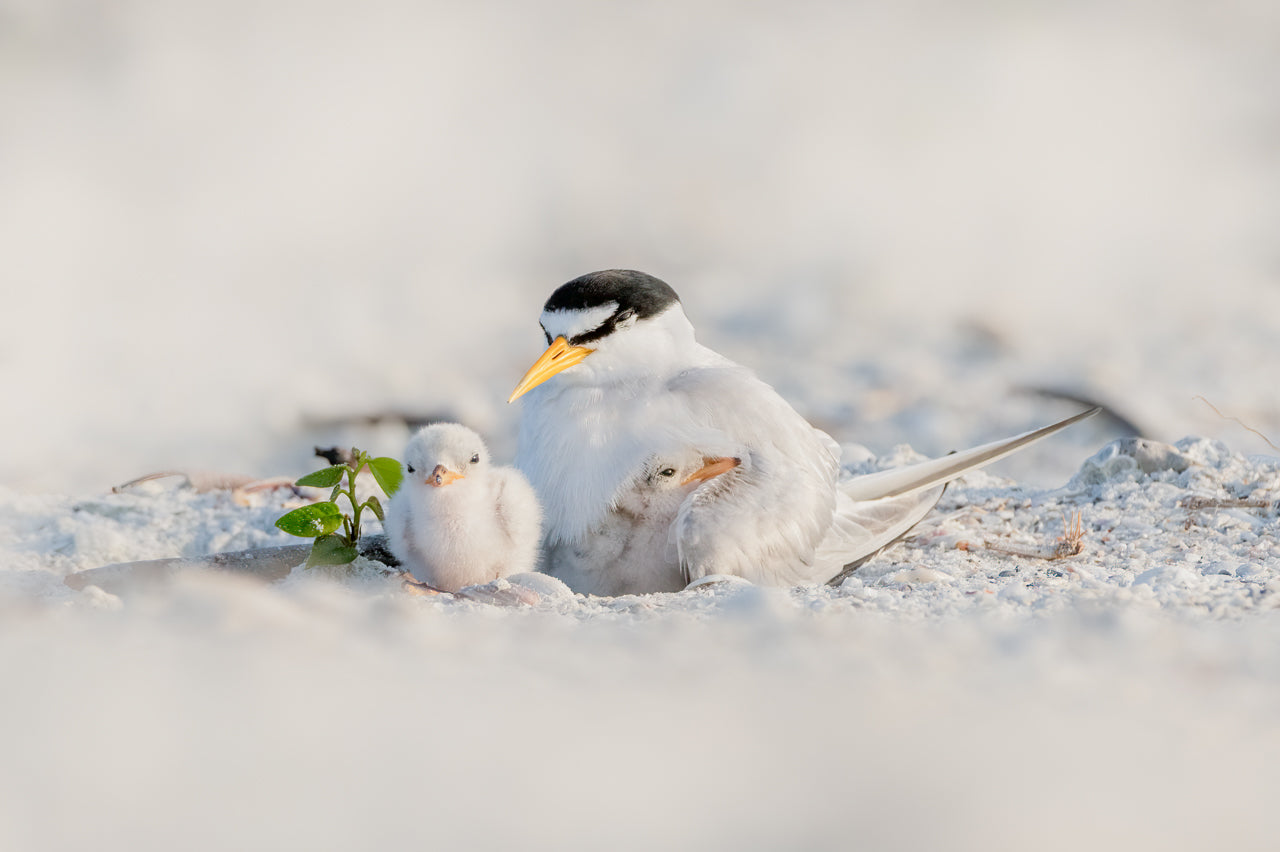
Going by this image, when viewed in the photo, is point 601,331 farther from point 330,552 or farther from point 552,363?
point 330,552

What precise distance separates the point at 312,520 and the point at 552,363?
29.8 inches

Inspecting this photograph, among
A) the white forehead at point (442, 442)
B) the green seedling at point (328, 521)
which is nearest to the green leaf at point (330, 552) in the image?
the green seedling at point (328, 521)

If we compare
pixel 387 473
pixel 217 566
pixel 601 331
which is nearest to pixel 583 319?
pixel 601 331

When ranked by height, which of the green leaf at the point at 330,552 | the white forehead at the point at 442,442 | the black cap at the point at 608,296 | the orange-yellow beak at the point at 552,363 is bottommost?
the green leaf at the point at 330,552

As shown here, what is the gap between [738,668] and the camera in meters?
1.95

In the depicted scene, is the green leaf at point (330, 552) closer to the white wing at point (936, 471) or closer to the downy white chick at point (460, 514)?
the downy white chick at point (460, 514)

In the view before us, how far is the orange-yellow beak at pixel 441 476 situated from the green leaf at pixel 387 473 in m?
0.37

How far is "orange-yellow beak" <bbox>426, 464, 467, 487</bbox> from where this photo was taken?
2736 millimetres

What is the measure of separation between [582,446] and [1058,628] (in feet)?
4.01

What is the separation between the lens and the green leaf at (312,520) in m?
2.96

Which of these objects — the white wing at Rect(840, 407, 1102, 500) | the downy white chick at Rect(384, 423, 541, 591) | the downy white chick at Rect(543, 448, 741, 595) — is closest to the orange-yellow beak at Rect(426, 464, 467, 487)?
the downy white chick at Rect(384, 423, 541, 591)

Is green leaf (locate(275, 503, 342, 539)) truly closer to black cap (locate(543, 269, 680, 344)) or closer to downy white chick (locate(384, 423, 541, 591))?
downy white chick (locate(384, 423, 541, 591))

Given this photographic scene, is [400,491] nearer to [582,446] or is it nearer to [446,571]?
[446,571]

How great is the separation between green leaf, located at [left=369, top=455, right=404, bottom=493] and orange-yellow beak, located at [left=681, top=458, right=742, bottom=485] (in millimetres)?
819
